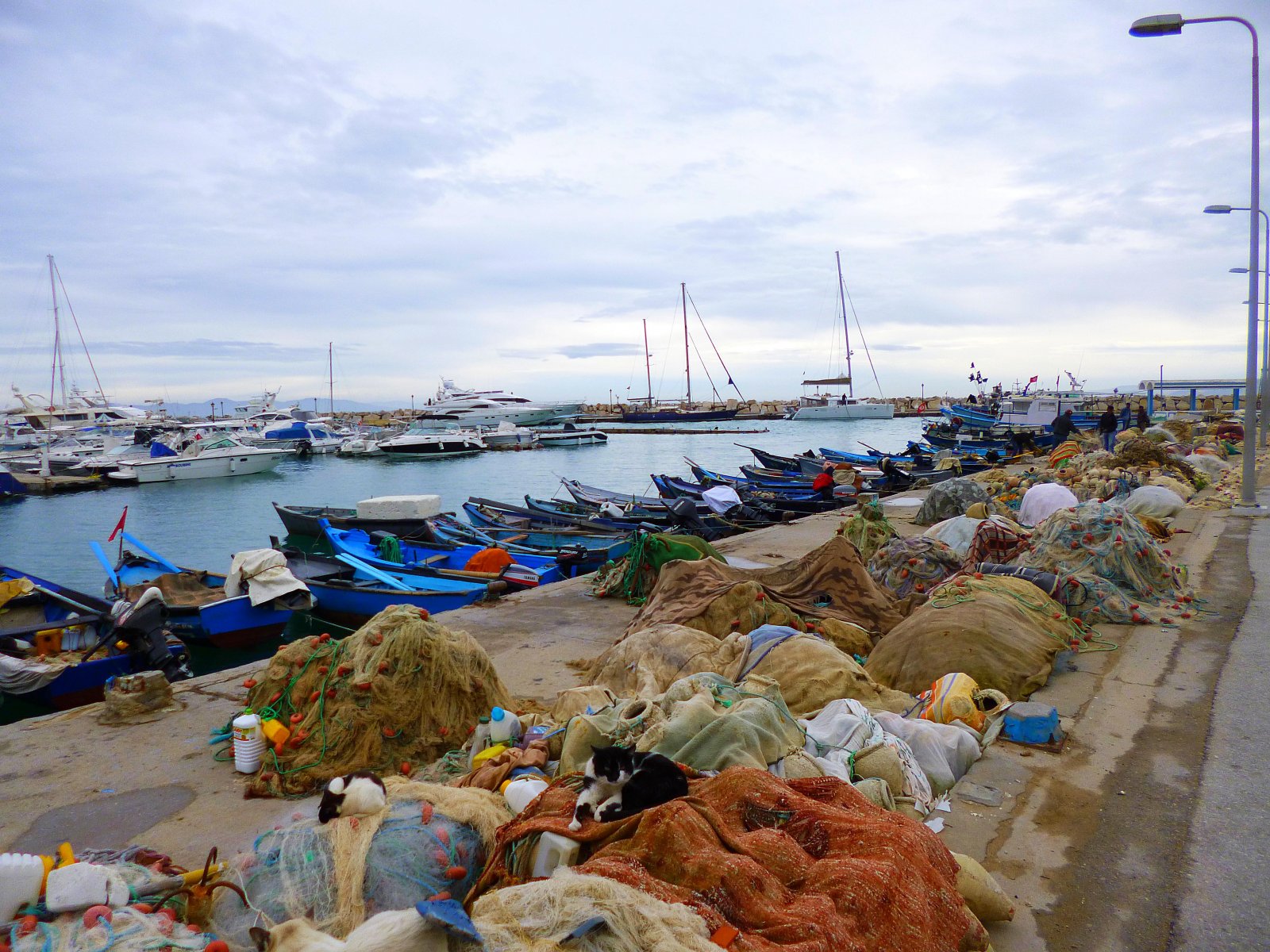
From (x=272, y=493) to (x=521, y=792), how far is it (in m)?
40.7

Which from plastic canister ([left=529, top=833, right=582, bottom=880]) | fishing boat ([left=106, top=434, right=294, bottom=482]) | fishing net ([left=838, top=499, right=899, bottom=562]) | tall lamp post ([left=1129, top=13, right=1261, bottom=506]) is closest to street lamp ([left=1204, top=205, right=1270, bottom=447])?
tall lamp post ([left=1129, top=13, right=1261, bottom=506])

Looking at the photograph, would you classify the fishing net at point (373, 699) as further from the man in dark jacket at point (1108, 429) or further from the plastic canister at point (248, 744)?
the man in dark jacket at point (1108, 429)

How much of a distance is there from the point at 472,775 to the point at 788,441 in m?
68.2

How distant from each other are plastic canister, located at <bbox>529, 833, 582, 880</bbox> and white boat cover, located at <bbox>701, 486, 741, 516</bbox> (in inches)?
610

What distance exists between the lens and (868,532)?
36.1 ft

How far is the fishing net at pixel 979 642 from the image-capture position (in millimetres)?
5660

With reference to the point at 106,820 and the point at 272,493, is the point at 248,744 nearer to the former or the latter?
the point at 106,820

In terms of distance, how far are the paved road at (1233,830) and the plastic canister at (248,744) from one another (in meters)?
5.12

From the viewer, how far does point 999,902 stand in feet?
9.92

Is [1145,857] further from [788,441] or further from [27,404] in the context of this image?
[27,404]

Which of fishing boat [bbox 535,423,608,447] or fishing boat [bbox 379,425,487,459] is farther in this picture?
fishing boat [bbox 535,423,608,447]

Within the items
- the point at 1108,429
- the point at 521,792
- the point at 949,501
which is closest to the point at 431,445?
the point at 1108,429

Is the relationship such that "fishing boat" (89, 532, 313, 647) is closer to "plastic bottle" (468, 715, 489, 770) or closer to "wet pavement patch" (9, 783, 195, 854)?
"wet pavement patch" (9, 783, 195, 854)

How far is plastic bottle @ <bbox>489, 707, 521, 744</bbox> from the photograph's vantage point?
16.2 ft
